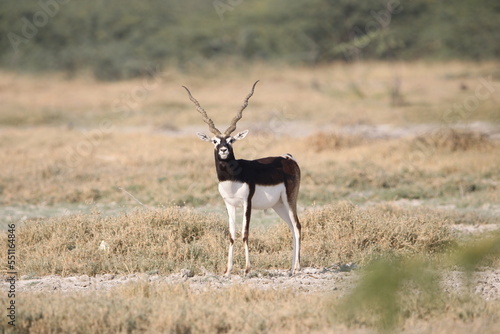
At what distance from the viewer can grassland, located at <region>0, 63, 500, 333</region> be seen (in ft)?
19.4

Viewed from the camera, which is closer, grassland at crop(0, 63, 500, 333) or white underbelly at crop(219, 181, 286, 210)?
grassland at crop(0, 63, 500, 333)

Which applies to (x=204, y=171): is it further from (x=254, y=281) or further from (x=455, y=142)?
(x=254, y=281)

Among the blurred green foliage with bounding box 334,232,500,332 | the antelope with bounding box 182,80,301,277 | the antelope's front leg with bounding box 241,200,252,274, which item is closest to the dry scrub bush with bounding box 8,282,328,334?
the blurred green foliage with bounding box 334,232,500,332

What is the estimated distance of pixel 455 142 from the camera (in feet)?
54.5

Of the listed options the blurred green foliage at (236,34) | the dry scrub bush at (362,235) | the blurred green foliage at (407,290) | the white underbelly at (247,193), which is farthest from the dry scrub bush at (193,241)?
the blurred green foliage at (236,34)

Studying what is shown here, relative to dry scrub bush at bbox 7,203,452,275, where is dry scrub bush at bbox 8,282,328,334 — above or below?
below

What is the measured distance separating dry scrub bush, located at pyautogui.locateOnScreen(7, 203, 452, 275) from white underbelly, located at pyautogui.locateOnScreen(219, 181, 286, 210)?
855 mm

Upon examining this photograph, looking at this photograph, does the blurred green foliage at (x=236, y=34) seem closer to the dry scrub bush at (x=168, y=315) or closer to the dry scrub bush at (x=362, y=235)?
the dry scrub bush at (x=362, y=235)

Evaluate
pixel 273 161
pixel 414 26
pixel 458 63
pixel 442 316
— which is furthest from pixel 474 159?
pixel 414 26

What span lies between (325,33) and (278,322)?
119 feet

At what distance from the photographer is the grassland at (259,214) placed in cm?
591

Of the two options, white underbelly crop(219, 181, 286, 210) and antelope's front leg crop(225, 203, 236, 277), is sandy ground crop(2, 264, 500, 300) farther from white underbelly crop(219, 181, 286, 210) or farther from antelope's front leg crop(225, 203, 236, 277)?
white underbelly crop(219, 181, 286, 210)

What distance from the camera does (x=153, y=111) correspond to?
26.9 metres

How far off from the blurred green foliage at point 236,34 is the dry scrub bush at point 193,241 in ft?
85.0
